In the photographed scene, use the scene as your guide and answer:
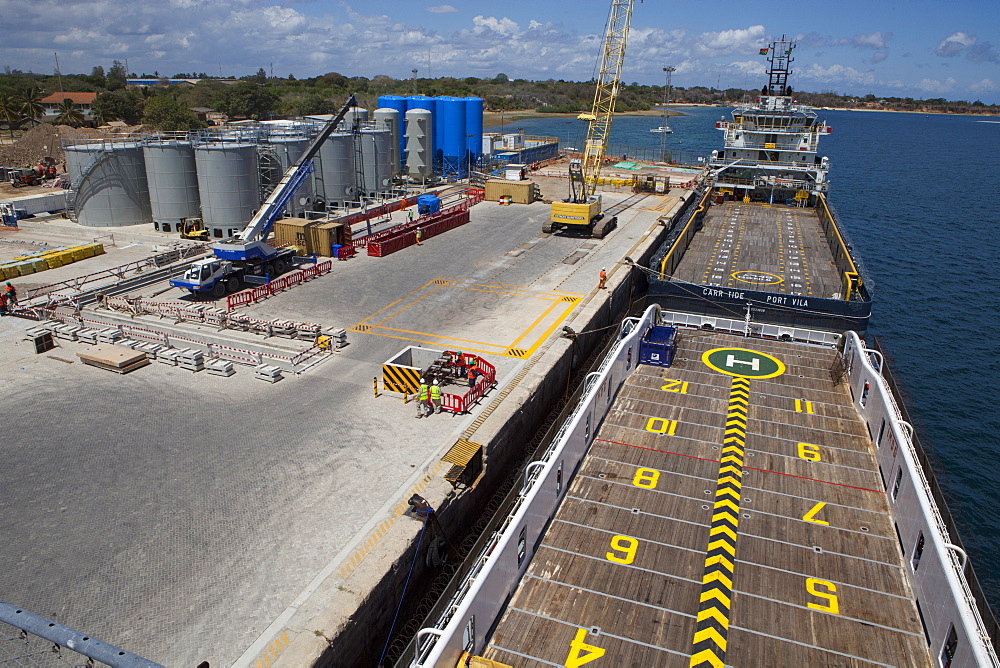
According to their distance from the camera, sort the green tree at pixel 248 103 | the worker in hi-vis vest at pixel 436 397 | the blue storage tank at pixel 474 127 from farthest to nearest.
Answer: the green tree at pixel 248 103, the blue storage tank at pixel 474 127, the worker in hi-vis vest at pixel 436 397

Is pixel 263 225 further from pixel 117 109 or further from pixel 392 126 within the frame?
pixel 117 109

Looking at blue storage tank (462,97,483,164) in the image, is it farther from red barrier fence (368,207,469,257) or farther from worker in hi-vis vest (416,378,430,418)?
worker in hi-vis vest (416,378,430,418)

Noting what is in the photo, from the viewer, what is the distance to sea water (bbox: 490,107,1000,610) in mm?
24750

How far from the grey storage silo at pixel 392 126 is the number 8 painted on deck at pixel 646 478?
56111 mm

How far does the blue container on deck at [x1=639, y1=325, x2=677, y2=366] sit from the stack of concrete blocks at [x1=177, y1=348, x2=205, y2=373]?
16981mm

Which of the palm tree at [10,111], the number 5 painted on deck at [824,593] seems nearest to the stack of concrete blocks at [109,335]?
the number 5 painted on deck at [824,593]

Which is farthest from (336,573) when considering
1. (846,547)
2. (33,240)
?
(33,240)

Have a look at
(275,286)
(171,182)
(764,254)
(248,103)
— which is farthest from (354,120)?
(248,103)

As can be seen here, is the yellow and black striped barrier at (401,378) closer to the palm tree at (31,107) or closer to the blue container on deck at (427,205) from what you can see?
the blue container on deck at (427,205)

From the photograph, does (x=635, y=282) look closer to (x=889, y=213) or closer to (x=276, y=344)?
(x=276, y=344)

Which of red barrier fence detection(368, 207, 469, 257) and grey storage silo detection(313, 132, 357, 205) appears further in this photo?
grey storage silo detection(313, 132, 357, 205)

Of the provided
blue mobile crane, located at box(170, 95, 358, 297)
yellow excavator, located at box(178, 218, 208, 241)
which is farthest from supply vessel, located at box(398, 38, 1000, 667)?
yellow excavator, located at box(178, 218, 208, 241)

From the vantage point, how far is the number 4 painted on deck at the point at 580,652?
33.6 ft

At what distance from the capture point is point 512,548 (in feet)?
37.5
